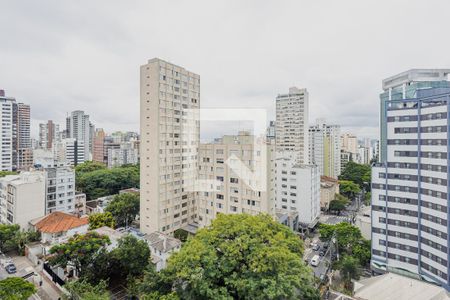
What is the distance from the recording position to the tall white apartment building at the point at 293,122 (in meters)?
16.0

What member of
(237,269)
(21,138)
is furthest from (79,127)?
(237,269)

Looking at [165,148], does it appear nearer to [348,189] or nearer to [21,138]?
[348,189]

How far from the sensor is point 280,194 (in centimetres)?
1086

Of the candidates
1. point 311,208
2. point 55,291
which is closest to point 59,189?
point 55,291

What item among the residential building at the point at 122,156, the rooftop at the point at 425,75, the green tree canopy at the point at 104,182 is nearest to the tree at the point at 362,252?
the rooftop at the point at 425,75

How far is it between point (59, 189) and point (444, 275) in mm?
11943

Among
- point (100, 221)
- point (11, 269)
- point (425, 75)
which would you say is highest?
point (425, 75)

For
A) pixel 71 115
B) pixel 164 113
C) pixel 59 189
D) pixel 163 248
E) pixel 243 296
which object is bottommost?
pixel 163 248

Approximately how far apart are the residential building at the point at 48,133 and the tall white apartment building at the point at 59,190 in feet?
67.0

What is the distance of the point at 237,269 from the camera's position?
3494mm

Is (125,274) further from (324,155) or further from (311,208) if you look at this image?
(324,155)

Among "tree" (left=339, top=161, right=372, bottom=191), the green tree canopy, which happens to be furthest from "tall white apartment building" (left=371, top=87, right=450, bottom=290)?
the green tree canopy

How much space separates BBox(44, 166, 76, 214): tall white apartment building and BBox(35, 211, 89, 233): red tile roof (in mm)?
1502

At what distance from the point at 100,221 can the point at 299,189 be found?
7.72 m
